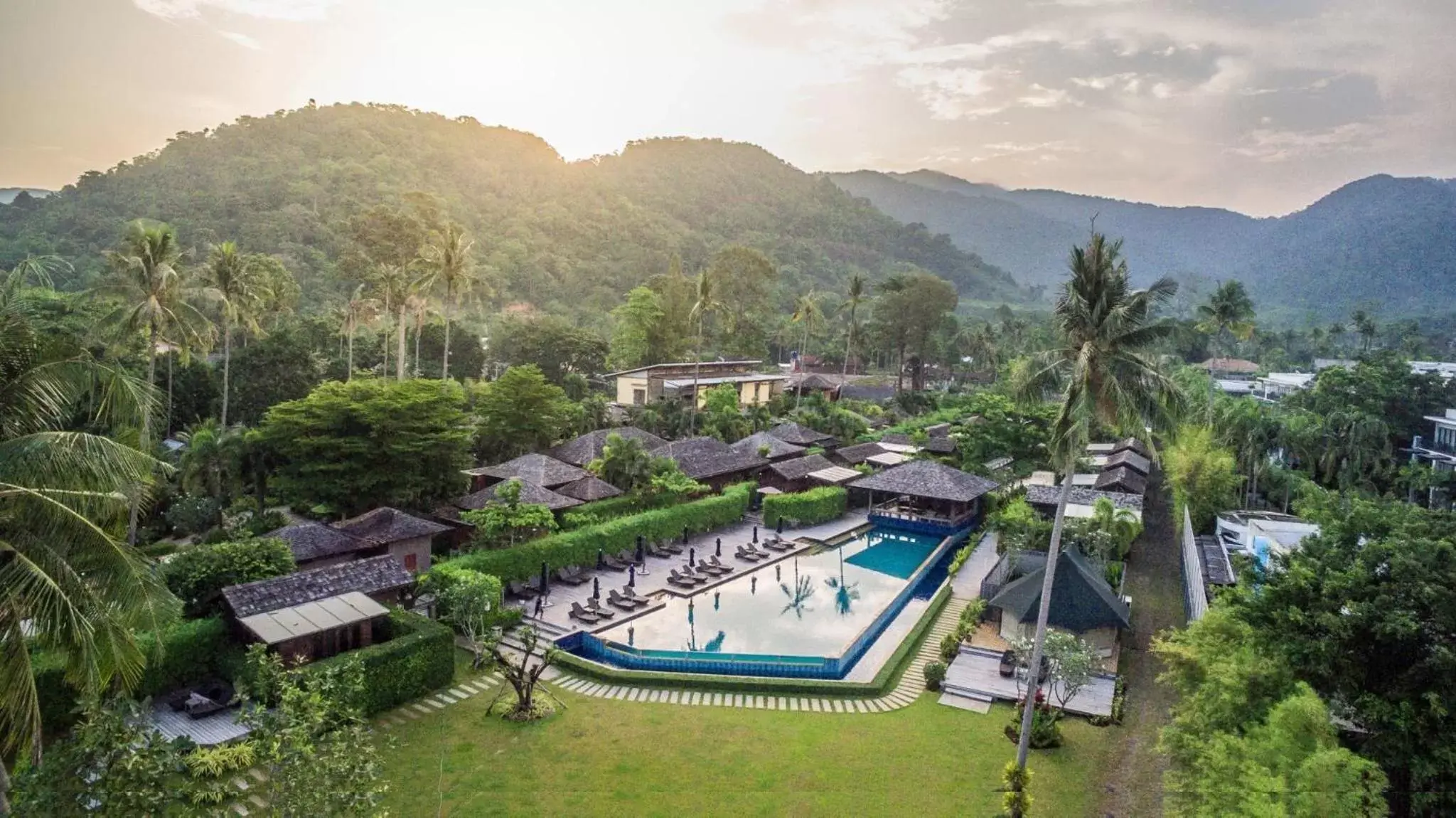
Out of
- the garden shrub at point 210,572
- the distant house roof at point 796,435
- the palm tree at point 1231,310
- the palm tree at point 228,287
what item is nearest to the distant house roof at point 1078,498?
the distant house roof at point 796,435

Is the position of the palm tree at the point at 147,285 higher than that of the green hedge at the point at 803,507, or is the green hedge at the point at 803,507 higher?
the palm tree at the point at 147,285

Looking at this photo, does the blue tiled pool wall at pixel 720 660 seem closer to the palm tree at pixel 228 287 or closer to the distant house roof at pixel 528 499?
the distant house roof at pixel 528 499

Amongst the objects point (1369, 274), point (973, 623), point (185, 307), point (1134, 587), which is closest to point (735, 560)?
point (973, 623)

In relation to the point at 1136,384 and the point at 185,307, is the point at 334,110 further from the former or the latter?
the point at 1136,384

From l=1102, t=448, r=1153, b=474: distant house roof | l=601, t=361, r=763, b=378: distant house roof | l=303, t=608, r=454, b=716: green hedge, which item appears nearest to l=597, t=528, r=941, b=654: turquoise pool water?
l=303, t=608, r=454, b=716: green hedge

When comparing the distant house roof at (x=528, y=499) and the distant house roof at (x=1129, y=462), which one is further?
the distant house roof at (x=1129, y=462)
